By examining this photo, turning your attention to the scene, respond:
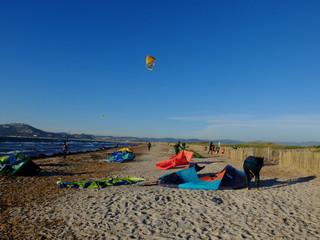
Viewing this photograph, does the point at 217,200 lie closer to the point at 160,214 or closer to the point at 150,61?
the point at 160,214

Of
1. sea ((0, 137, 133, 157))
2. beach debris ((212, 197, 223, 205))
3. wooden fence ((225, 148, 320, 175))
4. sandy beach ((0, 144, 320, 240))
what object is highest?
wooden fence ((225, 148, 320, 175))

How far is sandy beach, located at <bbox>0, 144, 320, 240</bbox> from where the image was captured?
4750mm

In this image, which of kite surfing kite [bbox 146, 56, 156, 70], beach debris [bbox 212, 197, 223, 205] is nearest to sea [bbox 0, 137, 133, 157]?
kite surfing kite [bbox 146, 56, 156, 70]

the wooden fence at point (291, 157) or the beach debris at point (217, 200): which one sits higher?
the wooden fence at point (291, 157)

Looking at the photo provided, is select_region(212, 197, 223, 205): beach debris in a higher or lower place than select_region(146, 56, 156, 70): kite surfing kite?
lower

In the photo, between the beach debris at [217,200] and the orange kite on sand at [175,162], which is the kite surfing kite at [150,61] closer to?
the orange kite on sand at [175,162]

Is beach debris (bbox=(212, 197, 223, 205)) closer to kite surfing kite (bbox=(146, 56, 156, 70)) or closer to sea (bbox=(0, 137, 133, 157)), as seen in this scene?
kite surfing kite (bbox=(146, 56, 156, 70))

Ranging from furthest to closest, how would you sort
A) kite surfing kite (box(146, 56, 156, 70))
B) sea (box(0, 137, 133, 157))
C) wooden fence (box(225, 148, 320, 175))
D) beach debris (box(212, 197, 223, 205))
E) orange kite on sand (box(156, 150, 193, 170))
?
sea (box(0, 137, 133, 157))
orange kite on sand (box(156, 150, 193, 170))
kite surfing kite (box(146, 56, 156, 70))
wooden fence (box(225, 148, 320, 175))
beach debris (box(212, 197, 223, 205))

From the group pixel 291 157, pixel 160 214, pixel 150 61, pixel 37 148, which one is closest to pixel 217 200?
pixel 160 214

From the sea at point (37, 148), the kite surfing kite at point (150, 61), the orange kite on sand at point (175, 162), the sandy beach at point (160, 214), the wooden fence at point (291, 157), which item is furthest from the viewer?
the sea at point (37, 148)

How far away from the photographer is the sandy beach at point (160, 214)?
4.75 meters

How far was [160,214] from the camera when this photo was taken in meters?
5.76

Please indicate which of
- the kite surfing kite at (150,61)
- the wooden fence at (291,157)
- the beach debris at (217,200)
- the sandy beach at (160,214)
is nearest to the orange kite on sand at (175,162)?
the wooden fence at (291,157)

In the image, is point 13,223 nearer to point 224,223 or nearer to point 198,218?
point 198,218
